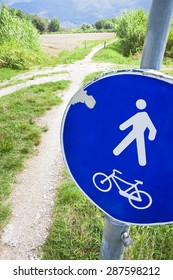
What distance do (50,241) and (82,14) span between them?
12259cm

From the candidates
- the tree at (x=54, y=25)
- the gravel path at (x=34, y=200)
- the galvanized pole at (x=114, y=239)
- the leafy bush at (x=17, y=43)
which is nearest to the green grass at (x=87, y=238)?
the gravel path at (x=34, y=200)

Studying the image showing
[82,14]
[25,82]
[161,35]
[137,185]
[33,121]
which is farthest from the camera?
[82,14]

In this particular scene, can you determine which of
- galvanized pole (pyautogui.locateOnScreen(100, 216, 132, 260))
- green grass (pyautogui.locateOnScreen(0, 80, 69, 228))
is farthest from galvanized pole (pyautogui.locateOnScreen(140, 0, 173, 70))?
green grass (pyautogui.locateOnScreen(0, 80, 69, 228))

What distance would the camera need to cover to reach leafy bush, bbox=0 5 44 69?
35.4 ft

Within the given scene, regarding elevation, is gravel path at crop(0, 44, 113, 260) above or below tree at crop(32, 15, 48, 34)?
below

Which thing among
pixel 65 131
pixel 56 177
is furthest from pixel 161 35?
pixel 56 177

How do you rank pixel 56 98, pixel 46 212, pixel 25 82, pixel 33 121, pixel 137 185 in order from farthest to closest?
pixel 25 82, pixel 56 98, pixel 33 121, pixel 46 212, pixel 137 185

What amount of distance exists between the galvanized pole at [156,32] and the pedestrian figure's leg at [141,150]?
26 cm

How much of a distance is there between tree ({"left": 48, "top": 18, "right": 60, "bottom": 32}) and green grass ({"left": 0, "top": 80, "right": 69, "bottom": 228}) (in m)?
29.9

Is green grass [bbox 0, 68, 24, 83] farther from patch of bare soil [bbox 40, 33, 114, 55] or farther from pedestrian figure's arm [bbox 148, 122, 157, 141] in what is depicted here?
pedestrian figure's arm [bbox 148, 122, 157, 141]

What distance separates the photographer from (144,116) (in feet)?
3.22

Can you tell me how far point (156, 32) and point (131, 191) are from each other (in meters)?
0.61

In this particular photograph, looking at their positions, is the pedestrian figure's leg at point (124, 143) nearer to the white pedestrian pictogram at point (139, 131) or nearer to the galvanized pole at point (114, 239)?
the white pedestrian pictogram at point (139, 131)
